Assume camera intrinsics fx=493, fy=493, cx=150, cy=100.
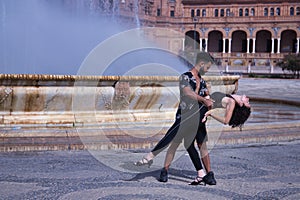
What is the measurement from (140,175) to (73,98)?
3.65 m

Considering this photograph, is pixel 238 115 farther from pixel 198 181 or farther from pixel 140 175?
pixel 140 175

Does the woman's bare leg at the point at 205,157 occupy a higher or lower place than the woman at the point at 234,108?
lower

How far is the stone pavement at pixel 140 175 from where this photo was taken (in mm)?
4875

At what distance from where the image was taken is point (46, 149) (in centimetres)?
719

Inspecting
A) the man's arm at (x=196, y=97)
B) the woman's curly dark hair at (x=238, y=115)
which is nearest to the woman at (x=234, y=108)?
the woman's curly dark hair at (x=238, y=115)

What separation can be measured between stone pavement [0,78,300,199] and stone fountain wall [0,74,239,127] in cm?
190

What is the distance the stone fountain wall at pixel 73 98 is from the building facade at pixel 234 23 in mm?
56463

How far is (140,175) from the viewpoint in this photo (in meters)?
5.70

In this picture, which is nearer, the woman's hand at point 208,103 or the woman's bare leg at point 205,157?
the woman's hand at point 208,103

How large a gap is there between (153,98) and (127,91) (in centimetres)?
77

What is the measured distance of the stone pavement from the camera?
16.0ft

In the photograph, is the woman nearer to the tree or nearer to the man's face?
the man's face

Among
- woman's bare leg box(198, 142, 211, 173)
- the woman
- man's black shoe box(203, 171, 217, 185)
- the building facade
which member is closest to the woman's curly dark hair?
the woman

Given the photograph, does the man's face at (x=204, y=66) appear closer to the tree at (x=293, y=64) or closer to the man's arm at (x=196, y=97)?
the man's arm at (x=196, y=97)
